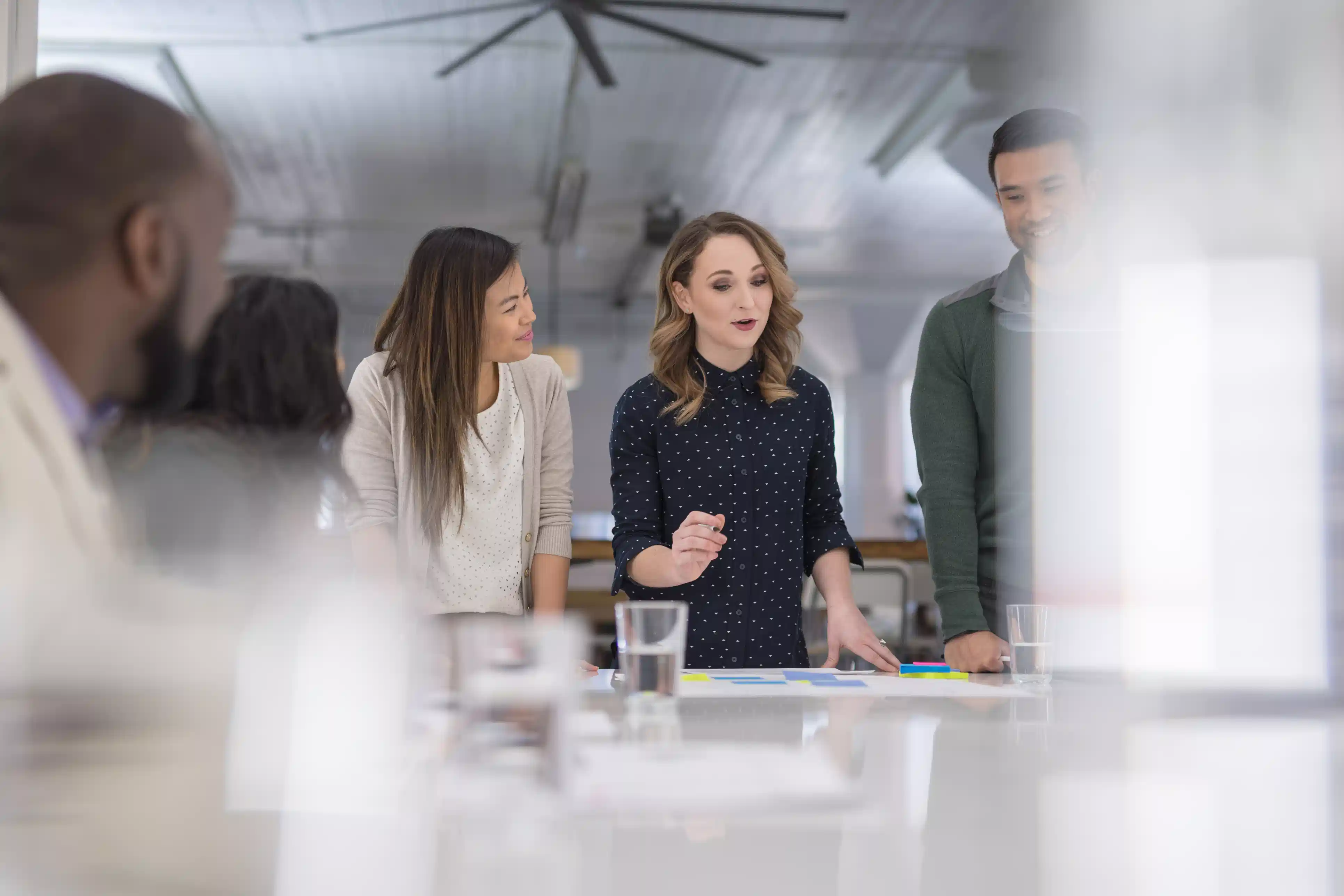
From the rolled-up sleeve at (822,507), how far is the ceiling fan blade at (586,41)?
2.42m

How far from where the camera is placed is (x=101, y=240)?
1.73 ft

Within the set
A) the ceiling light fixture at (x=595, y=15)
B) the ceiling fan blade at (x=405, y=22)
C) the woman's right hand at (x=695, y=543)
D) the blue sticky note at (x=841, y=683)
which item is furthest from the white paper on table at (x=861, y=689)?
the ceiling fan blade at (x=405, y=22)

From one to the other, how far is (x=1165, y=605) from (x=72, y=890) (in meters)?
1.34

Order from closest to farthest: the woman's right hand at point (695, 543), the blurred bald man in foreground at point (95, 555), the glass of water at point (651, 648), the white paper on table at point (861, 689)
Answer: the blurred bald man in foreground at point (95, 555), the glass of water at point (651, 648), the white paper on table at point (861, 689), the woman's right hand at point (695, 543)

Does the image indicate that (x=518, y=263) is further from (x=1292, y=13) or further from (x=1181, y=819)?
(x=1181, y=819)

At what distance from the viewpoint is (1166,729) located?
854 millimetres

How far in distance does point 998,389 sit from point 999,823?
1.09m

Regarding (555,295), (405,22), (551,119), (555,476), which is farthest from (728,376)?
(555,295)

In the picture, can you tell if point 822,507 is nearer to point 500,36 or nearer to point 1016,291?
point 1016,291

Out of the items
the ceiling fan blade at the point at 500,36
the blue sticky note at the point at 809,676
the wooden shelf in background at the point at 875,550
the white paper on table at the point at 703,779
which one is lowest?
the blue sticky note at the point at 809,676

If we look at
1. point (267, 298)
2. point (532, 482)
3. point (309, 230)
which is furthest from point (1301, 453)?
point (309, 230)

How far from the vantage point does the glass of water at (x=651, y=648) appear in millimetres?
861

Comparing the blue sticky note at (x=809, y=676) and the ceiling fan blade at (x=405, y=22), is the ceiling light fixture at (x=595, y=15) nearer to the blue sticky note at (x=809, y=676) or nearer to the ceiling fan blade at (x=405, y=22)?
the ceiling fan blade at (x=405, y=22)

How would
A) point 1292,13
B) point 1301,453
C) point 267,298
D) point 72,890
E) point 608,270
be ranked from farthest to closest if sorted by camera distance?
1. point 608,270
2. point 1292,13
3. point 1301,453
4. point 267,298
5. point 72,890
